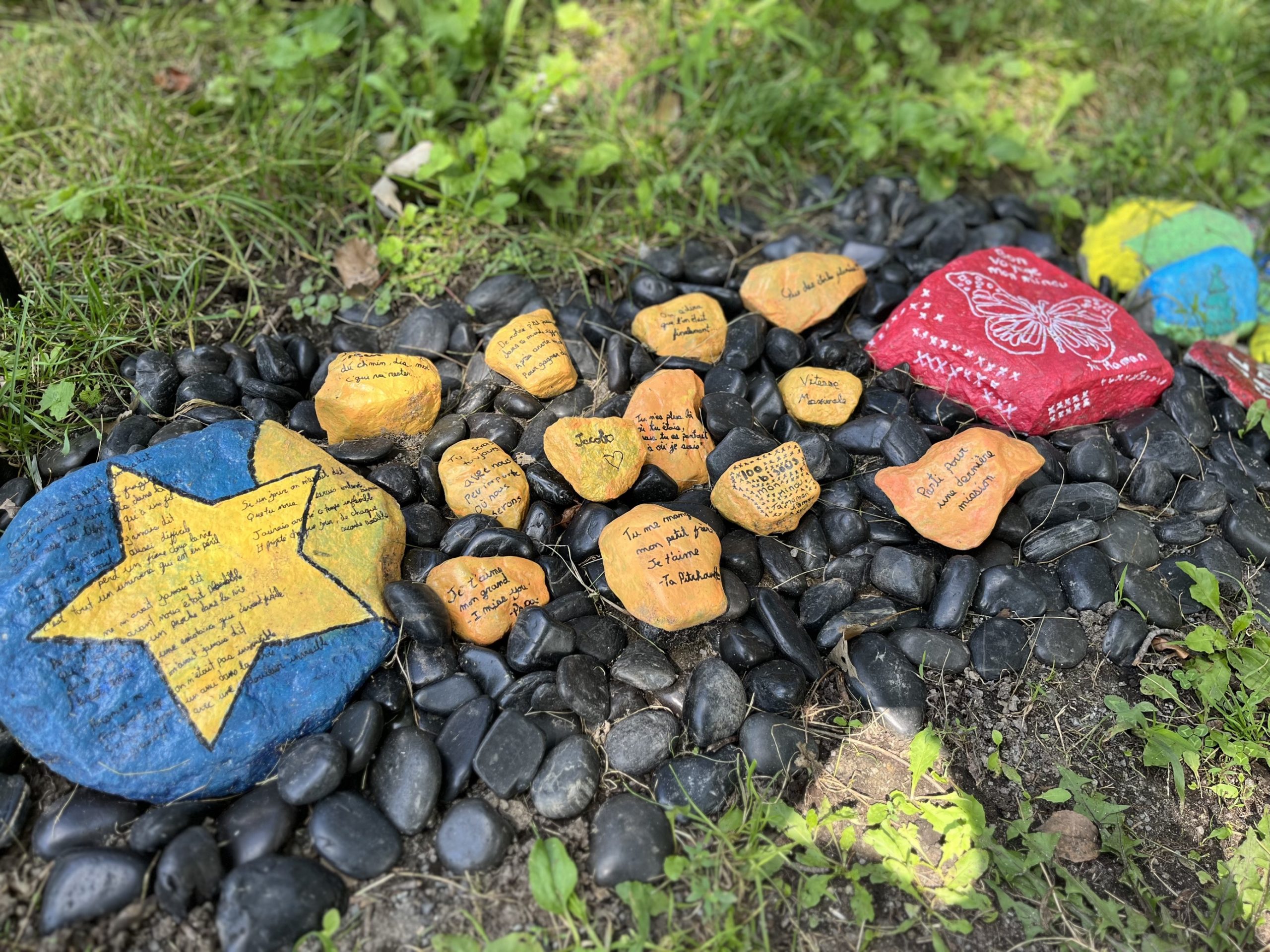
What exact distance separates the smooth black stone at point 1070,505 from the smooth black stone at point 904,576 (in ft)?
A: 1.22

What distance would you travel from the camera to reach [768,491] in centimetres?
231

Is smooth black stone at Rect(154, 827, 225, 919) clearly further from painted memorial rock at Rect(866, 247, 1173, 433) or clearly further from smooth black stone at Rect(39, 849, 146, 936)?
painted memorial rock at Rect(866, 247, 1173, 433)

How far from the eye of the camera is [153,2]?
3799 mm

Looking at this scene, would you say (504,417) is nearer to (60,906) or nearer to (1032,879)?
(60,906)

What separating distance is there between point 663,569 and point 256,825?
40.0 inches

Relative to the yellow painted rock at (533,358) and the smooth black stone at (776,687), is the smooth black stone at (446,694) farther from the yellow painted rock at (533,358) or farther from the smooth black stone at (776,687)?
the yellow painted rock at (533,358)

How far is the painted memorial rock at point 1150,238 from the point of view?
327cm

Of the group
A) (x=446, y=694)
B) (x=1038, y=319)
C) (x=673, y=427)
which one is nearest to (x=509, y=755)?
(x=446, y=694)

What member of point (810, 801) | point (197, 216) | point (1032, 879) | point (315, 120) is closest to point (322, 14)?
point (315, 120)

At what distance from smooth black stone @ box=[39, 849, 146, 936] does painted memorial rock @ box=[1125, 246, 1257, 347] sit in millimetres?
3330

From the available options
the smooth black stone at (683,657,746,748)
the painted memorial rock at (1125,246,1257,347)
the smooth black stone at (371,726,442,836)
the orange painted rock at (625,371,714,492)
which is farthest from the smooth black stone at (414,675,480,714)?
the painted memorial rock at (1125,246,1257,347)

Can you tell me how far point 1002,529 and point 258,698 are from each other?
188 centimetres

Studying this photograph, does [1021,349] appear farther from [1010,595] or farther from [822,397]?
[1010,595]

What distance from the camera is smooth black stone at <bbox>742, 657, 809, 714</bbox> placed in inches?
81.7
